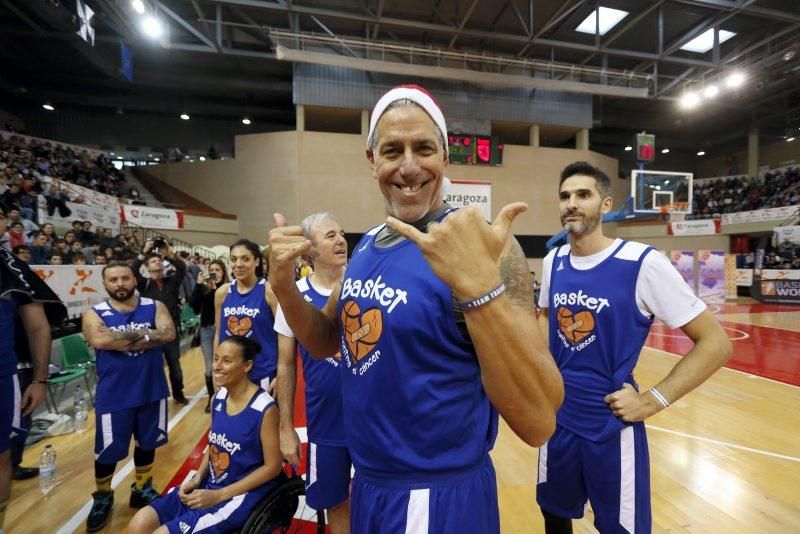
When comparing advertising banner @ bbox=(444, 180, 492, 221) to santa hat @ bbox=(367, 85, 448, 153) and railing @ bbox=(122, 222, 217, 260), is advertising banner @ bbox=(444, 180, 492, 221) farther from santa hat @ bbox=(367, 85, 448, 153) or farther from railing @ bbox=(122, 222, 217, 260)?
railing @ bbox=(122, 222, 217, 260)

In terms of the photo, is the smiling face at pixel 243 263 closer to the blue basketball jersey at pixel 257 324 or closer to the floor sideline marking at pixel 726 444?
the blue basketball jersey at pixel 257 324

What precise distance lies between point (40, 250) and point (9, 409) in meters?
6.20

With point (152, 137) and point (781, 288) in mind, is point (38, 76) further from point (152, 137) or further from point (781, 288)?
point (781, 288)

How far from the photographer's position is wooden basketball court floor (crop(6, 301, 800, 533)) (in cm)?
275

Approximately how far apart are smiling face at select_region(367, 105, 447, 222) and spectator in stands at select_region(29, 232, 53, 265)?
26.5 feet

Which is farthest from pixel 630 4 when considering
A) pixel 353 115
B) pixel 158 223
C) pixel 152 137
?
pixel 152 137

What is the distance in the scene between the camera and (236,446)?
2.20 m

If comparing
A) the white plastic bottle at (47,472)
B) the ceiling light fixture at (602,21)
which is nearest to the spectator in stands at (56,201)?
the white plastic bottle at (47,472)

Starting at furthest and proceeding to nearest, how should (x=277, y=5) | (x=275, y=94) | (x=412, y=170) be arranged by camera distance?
(x=275, y=94) → (x=277, y=5) → (x=412, y=170)

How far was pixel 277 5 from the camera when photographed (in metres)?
12.0

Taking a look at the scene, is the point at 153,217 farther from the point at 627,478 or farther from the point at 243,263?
the point at 627,478

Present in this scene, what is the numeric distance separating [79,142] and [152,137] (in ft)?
10.7

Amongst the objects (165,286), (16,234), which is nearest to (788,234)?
(165,286)

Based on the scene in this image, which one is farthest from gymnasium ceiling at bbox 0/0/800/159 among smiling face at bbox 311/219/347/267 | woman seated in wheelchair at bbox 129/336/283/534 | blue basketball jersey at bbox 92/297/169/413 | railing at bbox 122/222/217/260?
woman seated in wheelchair at bbox 129/336/283/534
